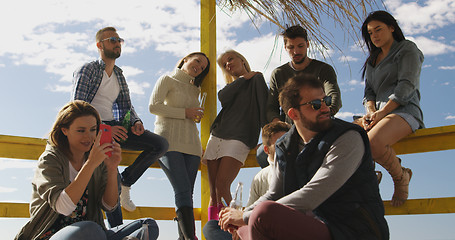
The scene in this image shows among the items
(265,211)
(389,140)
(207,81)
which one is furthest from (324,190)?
(207,81)

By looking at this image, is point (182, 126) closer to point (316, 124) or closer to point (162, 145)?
point (162, 145)

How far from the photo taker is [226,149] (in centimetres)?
384

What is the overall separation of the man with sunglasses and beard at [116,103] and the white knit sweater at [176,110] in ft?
0.47

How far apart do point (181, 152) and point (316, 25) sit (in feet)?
5.12

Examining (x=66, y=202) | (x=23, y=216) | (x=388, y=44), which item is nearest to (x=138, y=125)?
(x=23, y=216)

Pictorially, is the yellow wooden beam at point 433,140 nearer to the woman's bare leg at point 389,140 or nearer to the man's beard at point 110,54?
the woman's bare leg at point 389,140

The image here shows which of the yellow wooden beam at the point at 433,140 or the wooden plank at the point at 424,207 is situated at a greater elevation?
the yellow wooden beam at the point at 433,140

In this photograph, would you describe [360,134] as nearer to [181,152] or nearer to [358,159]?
[358,159]

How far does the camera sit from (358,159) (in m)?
2.06

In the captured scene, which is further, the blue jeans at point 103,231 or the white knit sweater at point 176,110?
the white knit sweater at point 176,110

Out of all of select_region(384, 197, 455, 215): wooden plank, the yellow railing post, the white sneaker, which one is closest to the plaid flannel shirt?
the white sneaker

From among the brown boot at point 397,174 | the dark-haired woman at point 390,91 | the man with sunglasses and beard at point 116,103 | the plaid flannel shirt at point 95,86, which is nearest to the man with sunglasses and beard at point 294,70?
the dark-haired woman at point 390,91

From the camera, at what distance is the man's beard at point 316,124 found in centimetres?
218

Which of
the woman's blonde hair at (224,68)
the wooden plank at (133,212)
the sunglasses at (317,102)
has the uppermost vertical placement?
the woman's blonde hair at (224,68)
